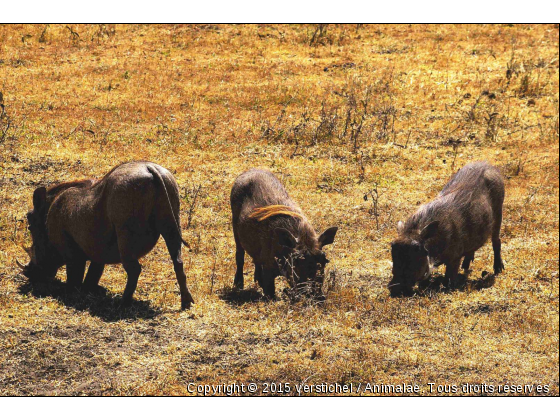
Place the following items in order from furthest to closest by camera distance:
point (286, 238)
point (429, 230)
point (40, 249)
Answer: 1. point (40, 249)
2. point (429, 230)
3. point (286, 238)

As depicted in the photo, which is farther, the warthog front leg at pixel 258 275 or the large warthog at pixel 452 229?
the warthog front leg at pixel 258 275

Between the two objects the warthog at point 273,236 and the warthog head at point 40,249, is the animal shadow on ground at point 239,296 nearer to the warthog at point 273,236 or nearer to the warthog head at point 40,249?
the warthog at point 273,236

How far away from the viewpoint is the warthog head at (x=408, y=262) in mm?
7422

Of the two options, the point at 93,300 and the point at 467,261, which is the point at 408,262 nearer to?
the point at 467,261

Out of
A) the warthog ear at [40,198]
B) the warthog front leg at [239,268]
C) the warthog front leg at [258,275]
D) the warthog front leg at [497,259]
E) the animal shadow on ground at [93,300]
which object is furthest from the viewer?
the warthog front leg at [497,259]

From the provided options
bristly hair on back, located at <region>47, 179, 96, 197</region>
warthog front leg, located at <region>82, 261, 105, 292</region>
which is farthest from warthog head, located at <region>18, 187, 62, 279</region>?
warthog front leg, located at <region>82, 261, 105, 292</region>

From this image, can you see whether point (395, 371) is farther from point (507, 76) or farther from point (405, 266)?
Answer: point (507, 76)

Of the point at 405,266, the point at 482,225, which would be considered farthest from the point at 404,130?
the point at 405,266

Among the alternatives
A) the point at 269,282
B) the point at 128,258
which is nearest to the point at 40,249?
the point at 128,258

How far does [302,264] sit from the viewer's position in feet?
23.3

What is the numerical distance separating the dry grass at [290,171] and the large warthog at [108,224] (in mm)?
314

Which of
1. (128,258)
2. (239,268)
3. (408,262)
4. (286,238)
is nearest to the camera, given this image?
(128,258)

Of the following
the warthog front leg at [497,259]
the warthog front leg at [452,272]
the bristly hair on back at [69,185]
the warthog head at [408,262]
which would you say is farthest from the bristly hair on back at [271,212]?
the warthog front leg at [497,259]

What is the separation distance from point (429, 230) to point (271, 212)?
5.64 feet
